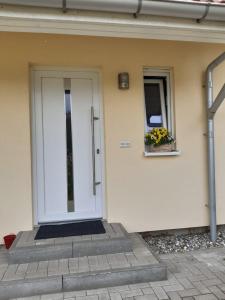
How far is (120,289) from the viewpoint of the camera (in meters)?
2.88

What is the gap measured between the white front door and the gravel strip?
2.84 ft

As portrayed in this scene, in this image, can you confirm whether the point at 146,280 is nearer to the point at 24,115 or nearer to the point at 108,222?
the point at 108,222

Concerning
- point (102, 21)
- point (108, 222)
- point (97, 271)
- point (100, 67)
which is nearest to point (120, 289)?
point (97, 271)

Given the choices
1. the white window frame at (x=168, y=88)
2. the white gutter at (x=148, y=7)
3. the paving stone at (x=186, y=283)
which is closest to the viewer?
the white gutter at (x=148, y=7)

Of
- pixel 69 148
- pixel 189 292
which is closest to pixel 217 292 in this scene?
pixel 189 292

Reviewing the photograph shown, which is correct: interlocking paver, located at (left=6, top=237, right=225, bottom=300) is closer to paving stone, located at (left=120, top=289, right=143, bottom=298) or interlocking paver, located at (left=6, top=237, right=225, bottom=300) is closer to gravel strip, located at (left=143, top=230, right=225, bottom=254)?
paving stone, located at (left=120, top=289, right=143, bottom=298)

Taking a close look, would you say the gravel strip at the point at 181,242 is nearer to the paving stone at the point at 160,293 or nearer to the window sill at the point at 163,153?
the paving stone at the point at 160,293

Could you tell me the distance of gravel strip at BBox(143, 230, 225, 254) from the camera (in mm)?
4000

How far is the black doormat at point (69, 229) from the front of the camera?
12.0 ft

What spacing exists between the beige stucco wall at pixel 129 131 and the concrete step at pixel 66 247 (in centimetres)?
66

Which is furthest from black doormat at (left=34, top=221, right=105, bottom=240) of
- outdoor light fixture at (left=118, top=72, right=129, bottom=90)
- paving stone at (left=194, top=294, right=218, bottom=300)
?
outdoor light fixture at (left=118, top=72, right=129, bottom=90)

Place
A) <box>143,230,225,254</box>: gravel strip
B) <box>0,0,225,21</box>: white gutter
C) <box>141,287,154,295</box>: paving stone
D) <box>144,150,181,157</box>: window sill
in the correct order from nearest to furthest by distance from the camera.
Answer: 1. <box>0,0,225,21</box>: white gutter
2. <box>141,287,154,295</box>: paving stone
3. <box>143,230,225,254</box>: gravel strip
4. <box>144,150,181,157</box>: window sill

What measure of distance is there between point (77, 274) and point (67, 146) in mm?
1831

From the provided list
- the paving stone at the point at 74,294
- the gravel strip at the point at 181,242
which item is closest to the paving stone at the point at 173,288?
A: the paving stone at the point at 74,294
